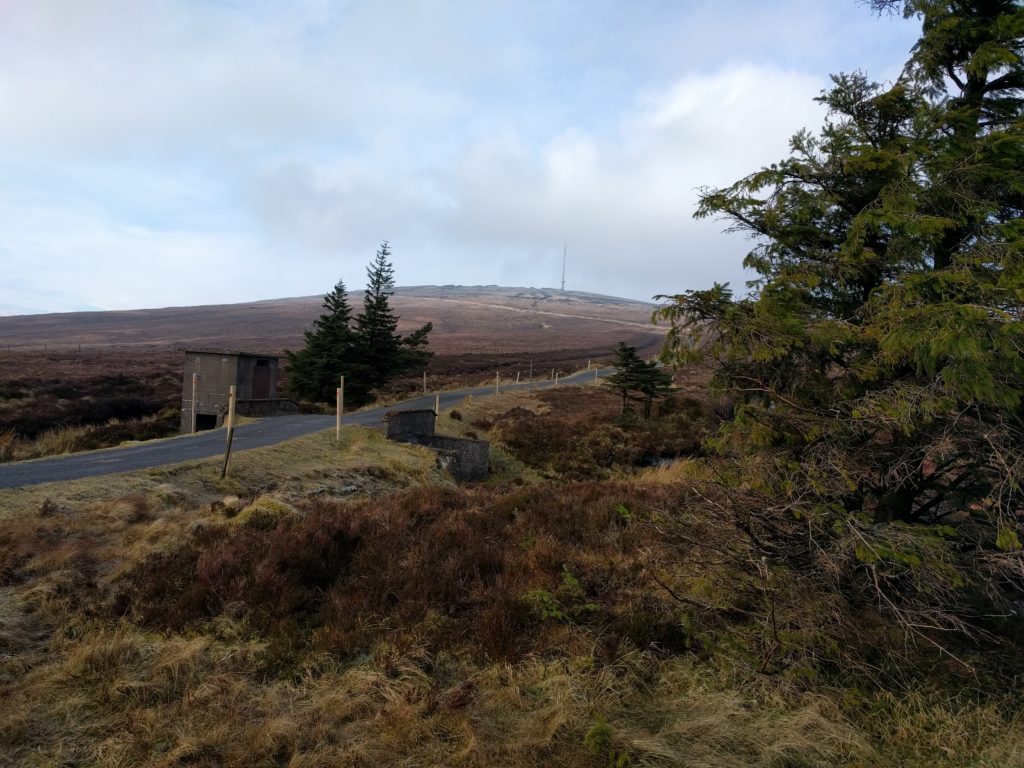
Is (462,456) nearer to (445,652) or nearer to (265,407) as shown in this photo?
(265,407)

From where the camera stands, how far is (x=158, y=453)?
1254 cm

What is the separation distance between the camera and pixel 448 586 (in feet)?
19.9

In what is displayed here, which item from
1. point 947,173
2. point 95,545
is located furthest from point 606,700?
point 95,545

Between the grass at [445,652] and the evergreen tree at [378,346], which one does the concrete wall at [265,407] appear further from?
the grass at [445,652]

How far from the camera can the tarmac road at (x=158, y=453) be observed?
33.0 feet

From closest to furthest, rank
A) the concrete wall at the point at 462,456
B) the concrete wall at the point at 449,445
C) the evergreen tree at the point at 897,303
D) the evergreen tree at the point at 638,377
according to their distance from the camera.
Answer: the evergreen tree at the point at 897,303 → the concrete wall at the point at 462,456 → the concrete wall at the point at 449,445 → the evergreen tree at the point at 638,377

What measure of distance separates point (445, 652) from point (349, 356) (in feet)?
80.9

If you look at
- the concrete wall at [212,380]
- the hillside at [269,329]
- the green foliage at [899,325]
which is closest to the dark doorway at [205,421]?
the concrete wall at [212,380]

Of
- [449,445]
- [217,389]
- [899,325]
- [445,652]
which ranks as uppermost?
[899,325]

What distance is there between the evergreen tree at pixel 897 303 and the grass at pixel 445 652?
4.04 ft

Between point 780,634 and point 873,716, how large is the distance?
0.79m

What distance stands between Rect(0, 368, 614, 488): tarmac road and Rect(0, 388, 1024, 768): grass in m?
2.44

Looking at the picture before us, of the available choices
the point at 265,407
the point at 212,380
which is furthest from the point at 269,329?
the point at 265,407

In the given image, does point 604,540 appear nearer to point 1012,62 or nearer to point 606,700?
point 606,700
